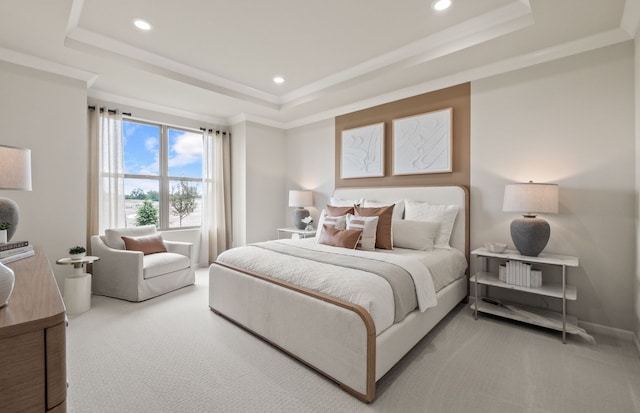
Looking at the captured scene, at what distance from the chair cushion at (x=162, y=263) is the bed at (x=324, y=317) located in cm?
89

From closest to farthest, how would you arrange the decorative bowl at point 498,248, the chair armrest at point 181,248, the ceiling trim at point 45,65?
the decorative bowl at point 498,248 < the ceiling trim at point 45,65 < the chair armrest at point 181,248

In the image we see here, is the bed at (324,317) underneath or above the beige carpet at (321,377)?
above

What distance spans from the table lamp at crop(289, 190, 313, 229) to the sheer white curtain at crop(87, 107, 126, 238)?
7.99 feet

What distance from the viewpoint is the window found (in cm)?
432

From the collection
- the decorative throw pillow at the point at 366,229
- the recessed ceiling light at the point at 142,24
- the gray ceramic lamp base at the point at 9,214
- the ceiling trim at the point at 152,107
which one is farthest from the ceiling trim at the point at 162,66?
the decorative throw pillow at the point at 366,229

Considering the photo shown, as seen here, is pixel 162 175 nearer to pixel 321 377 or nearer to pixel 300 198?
pixel 300 198

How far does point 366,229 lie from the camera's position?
3035mm

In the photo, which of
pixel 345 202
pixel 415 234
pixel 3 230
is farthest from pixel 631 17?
pixel 3 230

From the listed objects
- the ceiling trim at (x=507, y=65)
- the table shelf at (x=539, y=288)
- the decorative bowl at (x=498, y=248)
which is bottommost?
the table shelf at (x=539, y=288)

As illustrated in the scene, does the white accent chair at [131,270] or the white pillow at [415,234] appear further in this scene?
the white accent chair at [131,270]

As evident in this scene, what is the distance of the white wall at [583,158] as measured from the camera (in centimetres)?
246

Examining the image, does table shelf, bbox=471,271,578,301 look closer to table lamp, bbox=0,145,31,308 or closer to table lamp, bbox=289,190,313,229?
table lamp, bbox=289,190,313,229

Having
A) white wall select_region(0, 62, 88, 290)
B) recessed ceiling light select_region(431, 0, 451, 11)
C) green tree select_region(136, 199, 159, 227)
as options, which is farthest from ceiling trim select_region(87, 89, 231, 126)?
recessed ceiling light select_region(431, 0, 451, 11)

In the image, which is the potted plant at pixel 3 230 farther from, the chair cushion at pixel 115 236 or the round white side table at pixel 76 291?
the chair cushion at pixel 115 236
